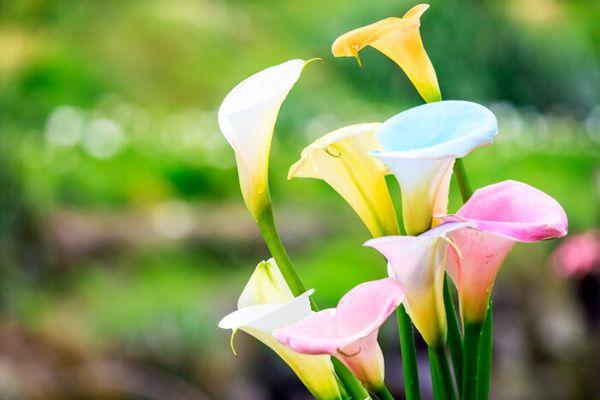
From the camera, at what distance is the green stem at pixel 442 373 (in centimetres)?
32

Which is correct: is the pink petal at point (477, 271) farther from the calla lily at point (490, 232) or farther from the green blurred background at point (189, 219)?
the green blurred background at point (189, 219)

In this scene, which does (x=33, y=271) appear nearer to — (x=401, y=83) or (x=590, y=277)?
(x=590, y=277)

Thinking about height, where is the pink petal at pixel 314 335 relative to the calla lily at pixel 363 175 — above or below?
below

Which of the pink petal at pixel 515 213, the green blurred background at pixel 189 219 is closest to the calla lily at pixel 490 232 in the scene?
the pink petal at pixel 515 213

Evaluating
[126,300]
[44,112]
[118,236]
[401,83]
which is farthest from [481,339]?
[401,83]

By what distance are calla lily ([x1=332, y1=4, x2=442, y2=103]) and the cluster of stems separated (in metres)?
0.04

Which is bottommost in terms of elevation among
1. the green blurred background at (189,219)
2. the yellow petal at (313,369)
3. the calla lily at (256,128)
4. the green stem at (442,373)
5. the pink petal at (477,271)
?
the green stem at (442,373)

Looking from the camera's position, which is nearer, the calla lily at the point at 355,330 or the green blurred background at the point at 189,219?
the calla lily at the point at 355,330

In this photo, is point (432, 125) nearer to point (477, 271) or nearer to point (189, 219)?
point (477, 271)

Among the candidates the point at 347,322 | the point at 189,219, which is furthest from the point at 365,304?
the point at 189,219

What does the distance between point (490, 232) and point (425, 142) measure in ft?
0.13

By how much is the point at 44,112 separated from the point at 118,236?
0.72m

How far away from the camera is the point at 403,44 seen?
363mm

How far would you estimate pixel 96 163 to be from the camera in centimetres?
208
